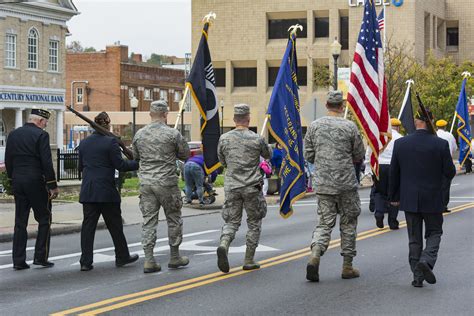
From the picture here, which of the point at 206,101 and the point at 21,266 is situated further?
the point at 206,101

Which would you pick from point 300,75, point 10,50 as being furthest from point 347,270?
point 300,75

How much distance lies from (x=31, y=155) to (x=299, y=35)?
196 feet

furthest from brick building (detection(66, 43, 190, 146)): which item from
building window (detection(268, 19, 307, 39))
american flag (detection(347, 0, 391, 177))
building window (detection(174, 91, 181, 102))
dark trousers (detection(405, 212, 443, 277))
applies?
dark trousers (detection(405, 212, 443, 277))

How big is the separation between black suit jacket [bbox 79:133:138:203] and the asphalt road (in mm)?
955

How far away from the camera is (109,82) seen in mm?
83000

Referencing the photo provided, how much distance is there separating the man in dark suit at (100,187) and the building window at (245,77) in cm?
5966

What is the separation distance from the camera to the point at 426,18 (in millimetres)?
68812

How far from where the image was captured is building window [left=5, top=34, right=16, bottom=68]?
43.7m

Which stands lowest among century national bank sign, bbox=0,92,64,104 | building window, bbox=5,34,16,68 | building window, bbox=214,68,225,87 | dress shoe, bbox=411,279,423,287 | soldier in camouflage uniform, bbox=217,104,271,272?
dress shoe, bbox=411,279,423,287

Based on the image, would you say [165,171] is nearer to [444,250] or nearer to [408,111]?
[444,250]

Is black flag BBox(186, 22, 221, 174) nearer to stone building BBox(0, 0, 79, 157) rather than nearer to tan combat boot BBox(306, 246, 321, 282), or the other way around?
tan combat boot BBox(306, 246, 321, 282)

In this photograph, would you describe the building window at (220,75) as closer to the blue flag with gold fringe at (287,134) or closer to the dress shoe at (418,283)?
the blue flag with gold fringe at (287,134)

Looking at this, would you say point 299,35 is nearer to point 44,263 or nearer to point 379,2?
point 379,2

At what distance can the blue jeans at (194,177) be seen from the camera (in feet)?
70.3
